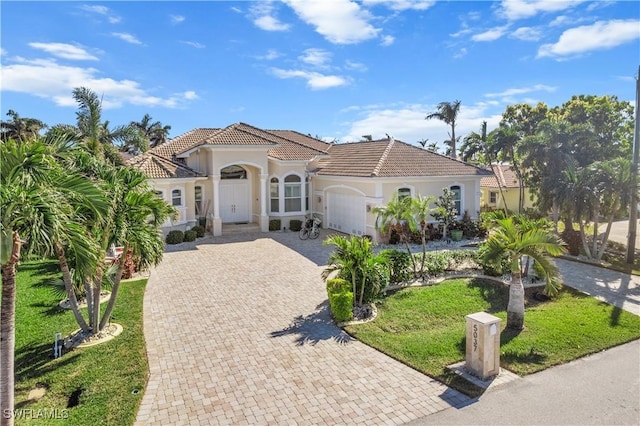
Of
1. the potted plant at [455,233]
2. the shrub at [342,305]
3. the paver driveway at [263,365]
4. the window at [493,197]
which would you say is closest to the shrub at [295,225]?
the potted plant at [455,233]

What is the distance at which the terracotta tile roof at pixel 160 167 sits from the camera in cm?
2255

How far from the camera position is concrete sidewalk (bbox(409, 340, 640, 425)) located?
23.0ft

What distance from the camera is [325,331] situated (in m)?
10.7

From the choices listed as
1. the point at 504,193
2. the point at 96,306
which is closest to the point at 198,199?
the point at 96,306

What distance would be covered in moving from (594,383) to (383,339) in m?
4.22

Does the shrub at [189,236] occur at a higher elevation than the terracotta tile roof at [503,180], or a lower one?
lower

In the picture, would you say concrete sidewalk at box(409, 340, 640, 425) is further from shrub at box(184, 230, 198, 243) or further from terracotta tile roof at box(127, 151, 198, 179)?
terracotta tile roof at box(127, 151, 198, 179)

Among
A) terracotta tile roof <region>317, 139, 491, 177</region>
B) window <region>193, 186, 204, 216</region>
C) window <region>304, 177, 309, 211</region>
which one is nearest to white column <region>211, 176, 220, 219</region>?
window <region>193, 186, 204, 216</region>

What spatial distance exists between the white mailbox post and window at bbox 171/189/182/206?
18755mm

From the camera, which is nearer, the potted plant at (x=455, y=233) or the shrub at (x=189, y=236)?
the potted plant at (x=455, y=233)

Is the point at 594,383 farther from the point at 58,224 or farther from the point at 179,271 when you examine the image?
the point at 179,271

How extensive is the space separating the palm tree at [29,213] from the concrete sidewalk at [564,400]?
6.07 m

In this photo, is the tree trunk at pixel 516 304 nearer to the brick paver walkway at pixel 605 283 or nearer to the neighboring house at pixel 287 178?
the brick paver walkway at pixel 605 283

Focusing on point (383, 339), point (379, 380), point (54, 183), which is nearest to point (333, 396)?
point (379, 380)
